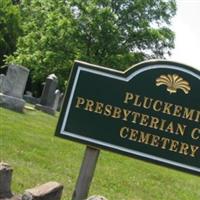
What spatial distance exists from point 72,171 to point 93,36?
3839 centimetres

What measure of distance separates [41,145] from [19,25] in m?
47.3

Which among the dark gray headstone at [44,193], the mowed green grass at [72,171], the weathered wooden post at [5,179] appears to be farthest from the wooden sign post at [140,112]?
the mowed green grass at [72,171]

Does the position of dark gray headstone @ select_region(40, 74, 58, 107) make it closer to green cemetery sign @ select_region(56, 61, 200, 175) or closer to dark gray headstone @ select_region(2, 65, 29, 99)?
dark gray headstone @ select_region(2, 65, 29, 99)

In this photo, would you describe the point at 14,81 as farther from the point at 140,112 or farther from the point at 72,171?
the point at 140,112

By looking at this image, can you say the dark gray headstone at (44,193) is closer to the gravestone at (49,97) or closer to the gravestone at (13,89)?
the gravestone at (13,89)

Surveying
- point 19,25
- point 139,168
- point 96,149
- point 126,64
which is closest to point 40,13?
point 19,25

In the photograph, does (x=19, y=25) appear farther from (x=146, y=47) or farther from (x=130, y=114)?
(x=130, y=114)

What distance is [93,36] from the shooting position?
161ft

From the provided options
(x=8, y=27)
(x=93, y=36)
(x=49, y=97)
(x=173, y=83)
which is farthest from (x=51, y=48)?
(x=173, y=83)

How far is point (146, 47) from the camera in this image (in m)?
51.8

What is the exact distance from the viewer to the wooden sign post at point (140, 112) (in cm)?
686

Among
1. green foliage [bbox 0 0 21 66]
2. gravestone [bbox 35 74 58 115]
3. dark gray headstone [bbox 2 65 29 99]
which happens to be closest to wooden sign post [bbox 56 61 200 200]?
dark gray headstone [bbox 2 65 29 99]

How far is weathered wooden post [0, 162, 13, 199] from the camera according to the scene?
7168 millimetres

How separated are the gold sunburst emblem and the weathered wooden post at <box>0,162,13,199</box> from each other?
6.23 ft
